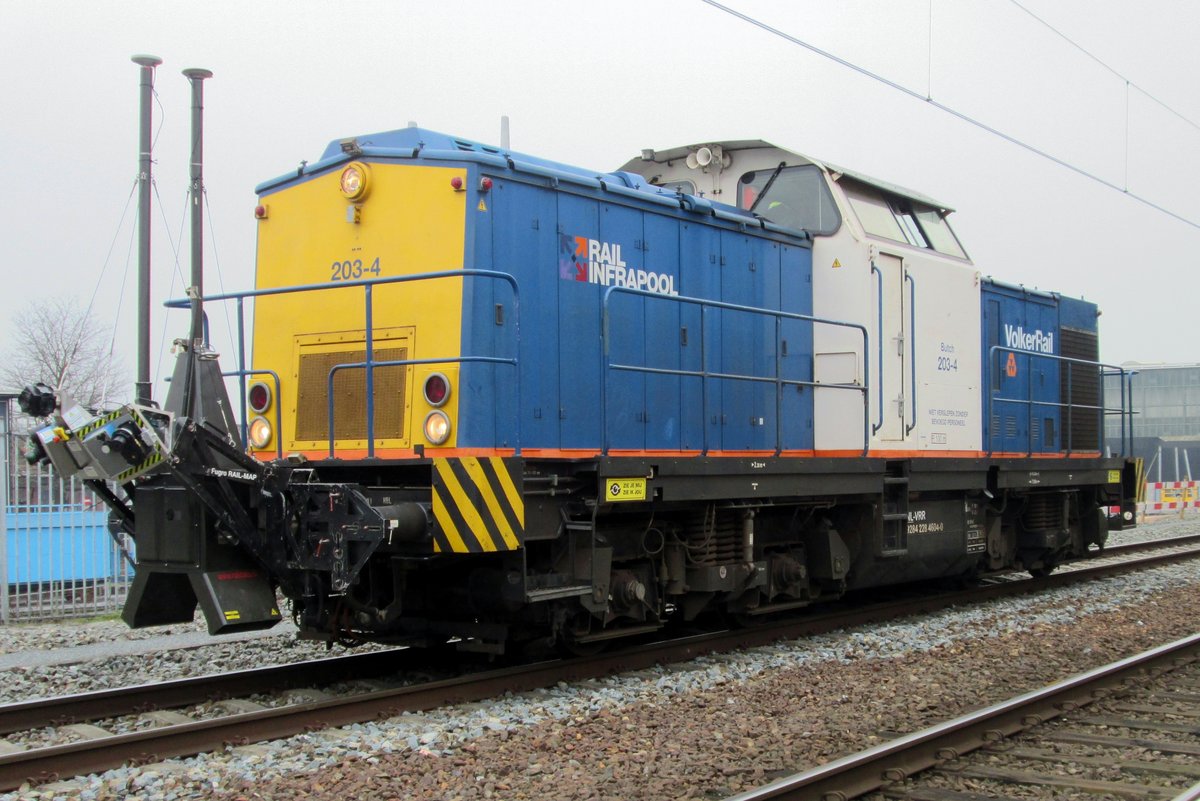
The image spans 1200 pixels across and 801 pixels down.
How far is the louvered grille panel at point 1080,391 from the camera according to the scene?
507 inches

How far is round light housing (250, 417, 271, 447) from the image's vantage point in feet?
24.8

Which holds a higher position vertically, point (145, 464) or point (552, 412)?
point (552, 412)

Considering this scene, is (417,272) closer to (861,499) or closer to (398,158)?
(398,158)

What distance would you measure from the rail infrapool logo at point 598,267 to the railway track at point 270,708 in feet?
8.42

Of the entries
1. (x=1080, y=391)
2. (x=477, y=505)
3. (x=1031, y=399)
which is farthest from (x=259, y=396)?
(x=1080, y=391)

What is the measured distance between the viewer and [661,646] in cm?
775

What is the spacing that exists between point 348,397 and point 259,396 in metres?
0.94

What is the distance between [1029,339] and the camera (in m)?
12.2

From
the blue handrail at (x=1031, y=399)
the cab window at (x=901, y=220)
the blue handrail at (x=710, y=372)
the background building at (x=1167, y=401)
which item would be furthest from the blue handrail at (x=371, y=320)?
the background building at (x=1167, y=401)

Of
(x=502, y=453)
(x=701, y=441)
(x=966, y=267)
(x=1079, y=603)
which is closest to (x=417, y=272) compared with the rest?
(x=502, y=453)

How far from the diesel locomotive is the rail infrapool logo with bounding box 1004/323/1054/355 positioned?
4.07ft

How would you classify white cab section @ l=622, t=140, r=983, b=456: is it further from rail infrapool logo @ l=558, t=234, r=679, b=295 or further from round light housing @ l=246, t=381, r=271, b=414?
round light housing @ l=246, t=381, r=271, b=414

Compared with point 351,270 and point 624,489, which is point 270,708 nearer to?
point 624,489

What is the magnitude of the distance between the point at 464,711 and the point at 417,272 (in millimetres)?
2755
